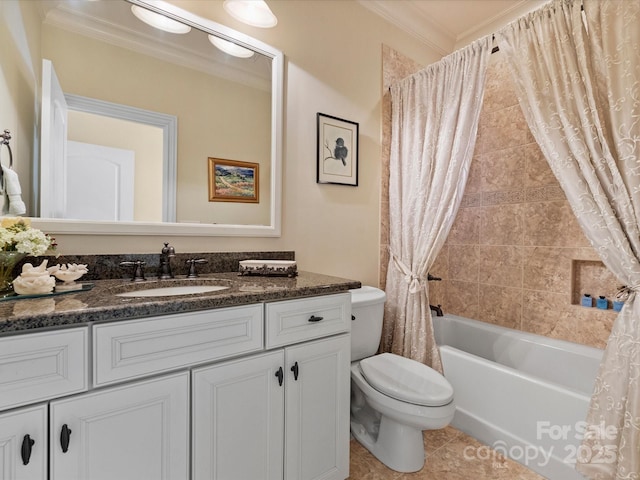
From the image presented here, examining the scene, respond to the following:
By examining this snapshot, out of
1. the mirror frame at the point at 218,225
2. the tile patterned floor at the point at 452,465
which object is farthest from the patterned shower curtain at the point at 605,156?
the mirror frame at the point at 218,225

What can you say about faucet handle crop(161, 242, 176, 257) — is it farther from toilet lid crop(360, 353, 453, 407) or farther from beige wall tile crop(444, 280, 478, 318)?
beige wall tile crop(444, 280, 478, 318)

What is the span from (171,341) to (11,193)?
848 millimetres

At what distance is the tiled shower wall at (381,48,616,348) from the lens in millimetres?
1993

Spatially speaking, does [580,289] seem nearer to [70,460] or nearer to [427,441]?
[427,441]

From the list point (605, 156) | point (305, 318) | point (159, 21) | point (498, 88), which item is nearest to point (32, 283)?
point (305, 318)

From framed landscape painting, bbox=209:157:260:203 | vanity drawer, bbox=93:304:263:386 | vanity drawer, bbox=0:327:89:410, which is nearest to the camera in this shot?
vanity drawer, bbox=0:327:89:410

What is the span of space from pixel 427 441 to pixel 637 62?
1.95m

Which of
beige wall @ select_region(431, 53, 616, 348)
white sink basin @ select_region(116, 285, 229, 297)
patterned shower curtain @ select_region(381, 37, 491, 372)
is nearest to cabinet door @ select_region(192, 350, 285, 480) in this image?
white sink basin @ select_region(116, 285, 229, 297)

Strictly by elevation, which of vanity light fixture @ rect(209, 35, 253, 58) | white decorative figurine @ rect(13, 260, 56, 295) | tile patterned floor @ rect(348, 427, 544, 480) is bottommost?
tile patterned floor @ rect(348, 427, 544, 480)

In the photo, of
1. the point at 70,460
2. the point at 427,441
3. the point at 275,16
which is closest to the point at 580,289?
the point at 427,441

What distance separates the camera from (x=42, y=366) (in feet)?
2.52

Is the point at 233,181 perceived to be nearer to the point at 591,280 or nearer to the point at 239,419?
the point at 239,419

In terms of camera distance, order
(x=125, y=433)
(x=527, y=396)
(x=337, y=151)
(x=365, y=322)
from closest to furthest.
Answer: (x=125, y=433) → (x=527, y=396) → (x=365, y=322) → (x=337, y=151)

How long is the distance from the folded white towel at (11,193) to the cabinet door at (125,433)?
2.54ft
